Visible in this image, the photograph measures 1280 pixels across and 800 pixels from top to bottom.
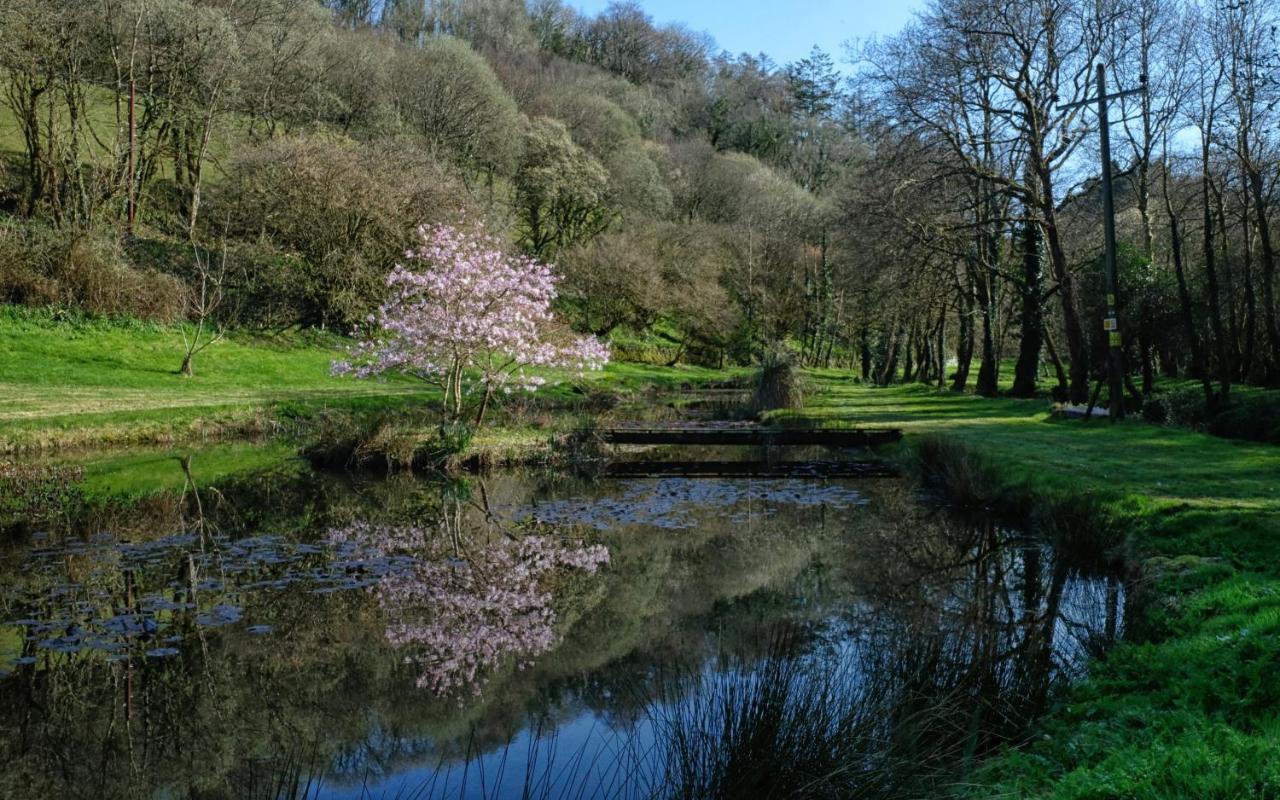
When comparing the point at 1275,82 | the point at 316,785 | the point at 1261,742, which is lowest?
the point at 316,785

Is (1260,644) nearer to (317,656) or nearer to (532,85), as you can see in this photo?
(317,656)

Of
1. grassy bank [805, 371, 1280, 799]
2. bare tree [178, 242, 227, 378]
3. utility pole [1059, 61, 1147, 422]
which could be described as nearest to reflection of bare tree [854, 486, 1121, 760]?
grassy bank [805, 371, 1280, 799]

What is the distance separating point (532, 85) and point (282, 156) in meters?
35.2

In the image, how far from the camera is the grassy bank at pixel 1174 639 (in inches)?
160

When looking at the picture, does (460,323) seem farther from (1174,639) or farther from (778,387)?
(1174,639)

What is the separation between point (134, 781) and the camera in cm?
498

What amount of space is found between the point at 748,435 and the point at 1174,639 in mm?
15045

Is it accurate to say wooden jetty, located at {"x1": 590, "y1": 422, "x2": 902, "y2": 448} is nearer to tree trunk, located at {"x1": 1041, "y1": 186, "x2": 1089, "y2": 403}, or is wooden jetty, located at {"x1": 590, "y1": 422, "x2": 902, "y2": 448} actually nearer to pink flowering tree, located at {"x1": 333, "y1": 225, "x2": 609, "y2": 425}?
pink flowering tree, located at {"x1": 333, "y1": 225, "x2": 609, "y2": 425}

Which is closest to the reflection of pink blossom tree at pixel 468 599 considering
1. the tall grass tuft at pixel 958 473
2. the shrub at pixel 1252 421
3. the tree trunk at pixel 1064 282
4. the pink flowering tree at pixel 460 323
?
the tall grass tuft at pixel 958 473

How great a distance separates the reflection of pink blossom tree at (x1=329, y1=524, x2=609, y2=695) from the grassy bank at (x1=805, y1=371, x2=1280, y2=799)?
391 centimetres

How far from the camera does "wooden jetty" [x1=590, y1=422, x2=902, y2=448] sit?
19.7 m

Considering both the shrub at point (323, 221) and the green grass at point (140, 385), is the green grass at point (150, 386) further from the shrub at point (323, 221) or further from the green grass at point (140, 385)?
the shrub at point (323, 221)

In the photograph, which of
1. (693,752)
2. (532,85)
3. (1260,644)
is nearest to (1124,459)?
(1260,644)

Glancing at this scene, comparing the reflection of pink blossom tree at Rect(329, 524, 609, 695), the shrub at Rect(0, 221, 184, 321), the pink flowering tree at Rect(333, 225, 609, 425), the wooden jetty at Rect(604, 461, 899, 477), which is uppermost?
the shrub at Rect(0, 221, 184, 321)
